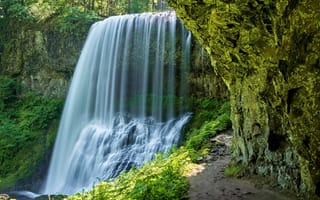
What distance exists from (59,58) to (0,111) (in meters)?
4.10

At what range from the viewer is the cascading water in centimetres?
1211

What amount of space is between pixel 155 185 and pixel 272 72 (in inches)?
113

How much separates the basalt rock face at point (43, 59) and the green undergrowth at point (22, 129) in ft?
1.86

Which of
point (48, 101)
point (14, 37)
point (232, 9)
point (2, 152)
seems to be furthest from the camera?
point (14, 37)

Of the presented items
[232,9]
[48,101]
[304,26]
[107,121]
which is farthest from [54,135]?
[304,26]

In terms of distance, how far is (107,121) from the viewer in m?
14.0

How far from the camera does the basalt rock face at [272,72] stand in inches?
133

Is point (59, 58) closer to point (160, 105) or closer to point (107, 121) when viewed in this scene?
point (107, 121)

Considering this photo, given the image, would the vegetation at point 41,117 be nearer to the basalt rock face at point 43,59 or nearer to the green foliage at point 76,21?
the green foliage at point 76,21

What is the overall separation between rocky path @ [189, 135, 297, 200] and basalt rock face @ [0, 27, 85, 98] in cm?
1120

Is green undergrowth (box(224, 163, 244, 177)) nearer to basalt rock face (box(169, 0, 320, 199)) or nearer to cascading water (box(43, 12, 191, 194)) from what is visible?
basalt rock face (box(169, 0, 320, 199))

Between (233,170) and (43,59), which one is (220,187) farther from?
(43,59)

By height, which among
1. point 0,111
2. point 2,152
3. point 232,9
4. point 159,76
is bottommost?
point 2,152

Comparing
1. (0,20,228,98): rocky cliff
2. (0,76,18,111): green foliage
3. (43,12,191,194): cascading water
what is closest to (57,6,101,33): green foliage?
(0,20,228,98): rocky cliff
